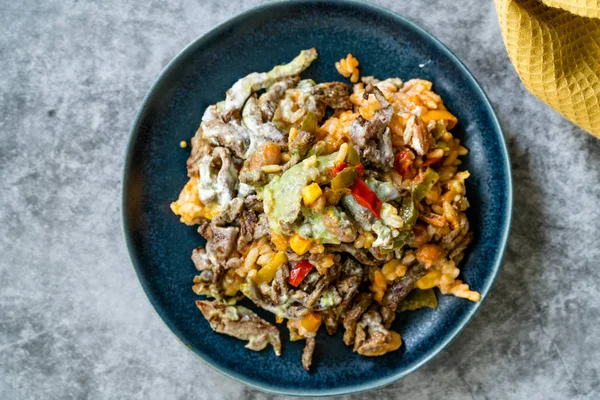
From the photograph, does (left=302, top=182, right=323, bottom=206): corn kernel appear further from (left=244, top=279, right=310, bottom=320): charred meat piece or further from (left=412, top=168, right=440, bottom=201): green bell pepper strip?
(left=244, top=279, right=310, bottom=320): charred meat piece

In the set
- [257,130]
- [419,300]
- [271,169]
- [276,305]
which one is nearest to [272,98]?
[257,130]

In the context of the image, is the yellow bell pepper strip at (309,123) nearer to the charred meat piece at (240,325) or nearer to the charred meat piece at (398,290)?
the charred meat piece at (398,290)

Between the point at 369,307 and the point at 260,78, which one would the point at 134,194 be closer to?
the point at 260,78

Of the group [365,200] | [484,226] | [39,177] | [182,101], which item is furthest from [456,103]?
[39,177]

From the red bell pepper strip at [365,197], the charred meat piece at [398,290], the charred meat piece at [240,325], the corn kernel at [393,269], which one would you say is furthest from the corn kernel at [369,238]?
the charred meat piece at [240,325]

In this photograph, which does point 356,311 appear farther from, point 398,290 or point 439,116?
point 439,116

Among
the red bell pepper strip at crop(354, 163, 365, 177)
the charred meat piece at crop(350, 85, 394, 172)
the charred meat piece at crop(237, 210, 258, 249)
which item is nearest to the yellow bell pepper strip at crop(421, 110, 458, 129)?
the charred meat piece at crop(350, 85, 394, 172)
